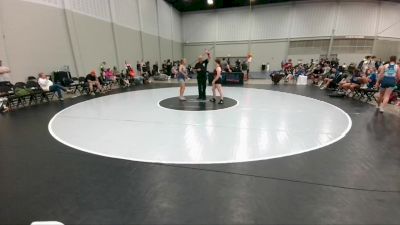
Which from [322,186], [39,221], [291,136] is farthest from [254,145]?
[39,221]

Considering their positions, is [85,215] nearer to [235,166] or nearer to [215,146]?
[235,166]

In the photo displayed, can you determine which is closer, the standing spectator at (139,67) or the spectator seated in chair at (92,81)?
the spectator seated in chair at (92,81)

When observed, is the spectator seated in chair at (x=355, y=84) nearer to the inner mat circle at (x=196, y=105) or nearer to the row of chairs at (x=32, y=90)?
the inner mat circle at (x=196, y=105)

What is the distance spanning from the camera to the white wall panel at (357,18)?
20797mm

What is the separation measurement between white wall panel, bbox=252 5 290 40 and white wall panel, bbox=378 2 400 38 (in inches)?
354

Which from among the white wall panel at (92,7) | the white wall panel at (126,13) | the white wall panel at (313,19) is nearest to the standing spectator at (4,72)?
the white wall panel at (92,7)

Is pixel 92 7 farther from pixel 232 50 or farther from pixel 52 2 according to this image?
pixel 232 50

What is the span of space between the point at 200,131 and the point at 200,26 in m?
23.3

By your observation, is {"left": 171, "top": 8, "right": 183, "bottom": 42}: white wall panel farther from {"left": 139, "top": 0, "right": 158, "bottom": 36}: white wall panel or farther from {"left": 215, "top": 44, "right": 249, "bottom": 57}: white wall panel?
{"left": 215, "top": 44, "right": 249, "bottom": 57}: white wall panel

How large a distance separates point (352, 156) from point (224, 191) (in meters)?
2.42

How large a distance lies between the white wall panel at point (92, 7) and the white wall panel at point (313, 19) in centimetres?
1814

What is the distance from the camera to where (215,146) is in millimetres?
3988

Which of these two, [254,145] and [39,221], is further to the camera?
[254,145]

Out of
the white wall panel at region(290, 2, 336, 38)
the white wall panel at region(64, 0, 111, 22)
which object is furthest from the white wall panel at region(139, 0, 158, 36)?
the white wall panel at region(290, 2, 336, 38)
